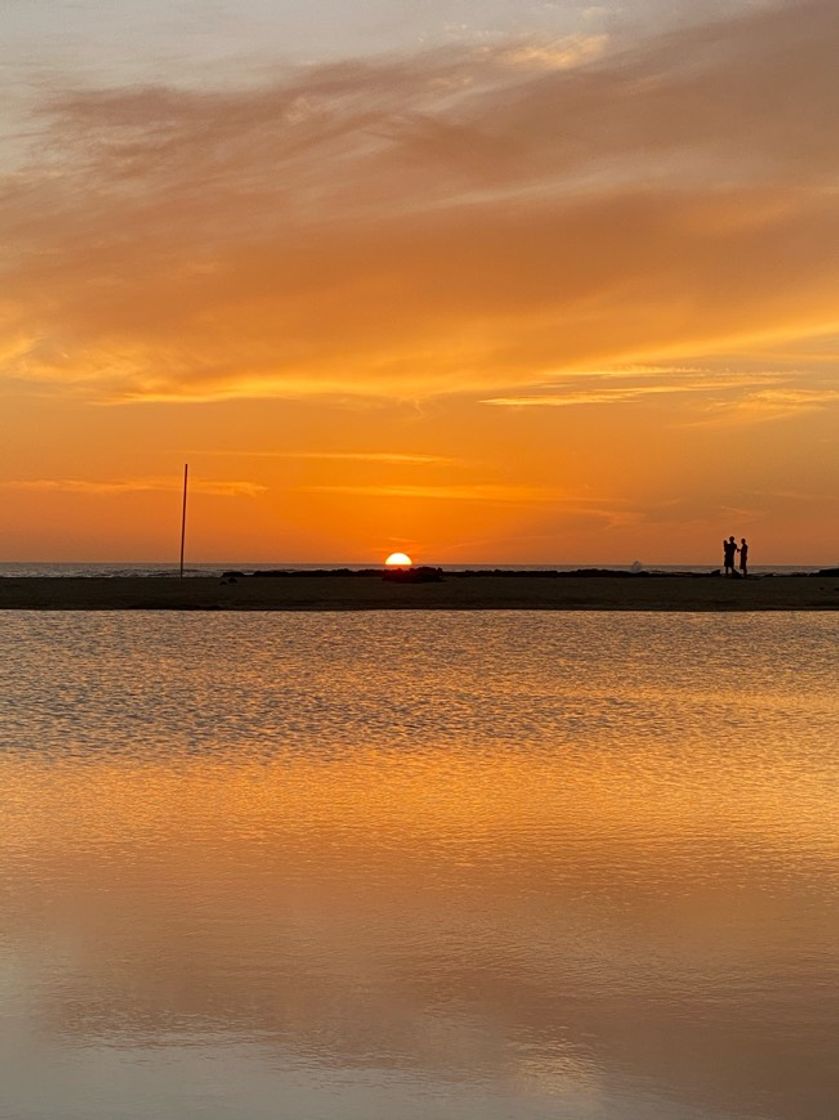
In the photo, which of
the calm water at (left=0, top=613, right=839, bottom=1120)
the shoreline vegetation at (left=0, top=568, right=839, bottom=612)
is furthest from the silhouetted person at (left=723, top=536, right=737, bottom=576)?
the calm water at (left=0, top=613, right=839, bottom=1120)

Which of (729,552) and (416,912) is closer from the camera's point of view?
(416,912)

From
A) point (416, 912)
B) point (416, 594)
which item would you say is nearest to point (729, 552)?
point (416, 594)

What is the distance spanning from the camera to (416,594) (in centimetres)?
5897

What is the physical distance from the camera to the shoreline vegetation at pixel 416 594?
167ft

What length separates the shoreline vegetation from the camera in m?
50.9

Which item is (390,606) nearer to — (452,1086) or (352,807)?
(352,807)

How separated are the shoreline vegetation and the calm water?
32.6 metres

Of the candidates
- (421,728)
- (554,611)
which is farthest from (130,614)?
(421,728)

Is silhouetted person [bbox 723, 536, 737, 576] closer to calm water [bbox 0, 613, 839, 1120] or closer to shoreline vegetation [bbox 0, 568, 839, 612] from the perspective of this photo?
shoreline vegetation [bbox 0, 568, 839, 612]

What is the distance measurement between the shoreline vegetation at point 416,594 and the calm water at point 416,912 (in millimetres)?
32604

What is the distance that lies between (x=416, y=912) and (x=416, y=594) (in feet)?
168

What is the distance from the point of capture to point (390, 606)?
51094mm

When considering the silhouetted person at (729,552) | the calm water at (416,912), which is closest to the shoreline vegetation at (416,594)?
the silhouetted person at (729,552)

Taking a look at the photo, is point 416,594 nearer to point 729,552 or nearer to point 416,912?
point 729,552
